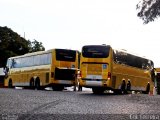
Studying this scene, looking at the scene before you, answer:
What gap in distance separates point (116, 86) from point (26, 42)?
58.4m

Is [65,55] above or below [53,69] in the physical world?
above

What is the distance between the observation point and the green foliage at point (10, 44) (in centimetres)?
8050

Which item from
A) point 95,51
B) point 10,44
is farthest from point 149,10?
point 10,44

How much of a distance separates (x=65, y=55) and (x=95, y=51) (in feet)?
22.6

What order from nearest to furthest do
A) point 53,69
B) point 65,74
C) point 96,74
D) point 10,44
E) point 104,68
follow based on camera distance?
point 104,68 < point 96,74 < point 53,69 < point 65,74 < point 10,44

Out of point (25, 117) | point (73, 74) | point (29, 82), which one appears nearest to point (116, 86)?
point (73, 74)

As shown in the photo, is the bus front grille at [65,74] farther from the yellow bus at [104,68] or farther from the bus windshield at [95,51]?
the bus windshield at [95,51]

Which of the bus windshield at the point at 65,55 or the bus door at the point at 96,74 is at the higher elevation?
the bus windshield at the point at 65,55

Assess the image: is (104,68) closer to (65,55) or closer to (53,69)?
(53,69)

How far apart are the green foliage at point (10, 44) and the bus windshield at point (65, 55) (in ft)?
150

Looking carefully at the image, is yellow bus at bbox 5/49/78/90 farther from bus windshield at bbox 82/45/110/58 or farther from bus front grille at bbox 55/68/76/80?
bus windshield at bbox 82/45/110/58

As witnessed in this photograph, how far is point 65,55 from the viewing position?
116ft

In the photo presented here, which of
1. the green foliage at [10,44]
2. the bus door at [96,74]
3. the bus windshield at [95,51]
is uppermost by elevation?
the green foliage at [10,44]

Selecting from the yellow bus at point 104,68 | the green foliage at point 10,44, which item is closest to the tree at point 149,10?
the yellow bus at point 104,68
